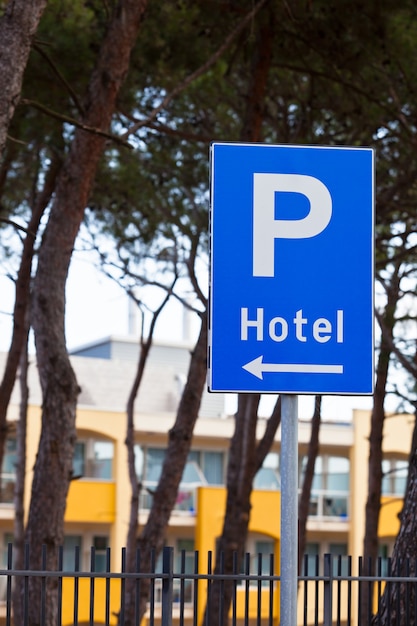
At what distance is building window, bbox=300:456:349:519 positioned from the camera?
45438mm

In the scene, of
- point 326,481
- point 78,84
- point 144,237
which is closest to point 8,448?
point 326,481

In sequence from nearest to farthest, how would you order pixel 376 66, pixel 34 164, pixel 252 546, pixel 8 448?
1. pixel 376 66
2. pixel 34 164
3. pixel 8 448
4. pixel 252 546

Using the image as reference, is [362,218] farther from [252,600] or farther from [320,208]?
[252,600]

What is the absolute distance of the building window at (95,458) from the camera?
41.8 meters

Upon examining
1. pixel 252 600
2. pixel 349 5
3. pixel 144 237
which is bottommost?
pixel 252 600

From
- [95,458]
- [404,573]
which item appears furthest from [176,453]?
[95,458]

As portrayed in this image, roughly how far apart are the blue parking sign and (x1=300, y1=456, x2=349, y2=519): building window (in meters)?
41.9

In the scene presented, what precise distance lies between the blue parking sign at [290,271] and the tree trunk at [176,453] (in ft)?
38.7

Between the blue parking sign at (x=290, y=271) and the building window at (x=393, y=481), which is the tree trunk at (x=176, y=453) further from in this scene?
the building window at (x=393, y=481)

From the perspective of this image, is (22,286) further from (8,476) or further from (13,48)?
(8,476)

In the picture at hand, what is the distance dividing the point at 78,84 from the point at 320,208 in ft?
36.4

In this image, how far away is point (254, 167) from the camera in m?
3.45

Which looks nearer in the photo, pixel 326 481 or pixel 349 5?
pixel 349 5

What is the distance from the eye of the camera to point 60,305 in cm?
1215
